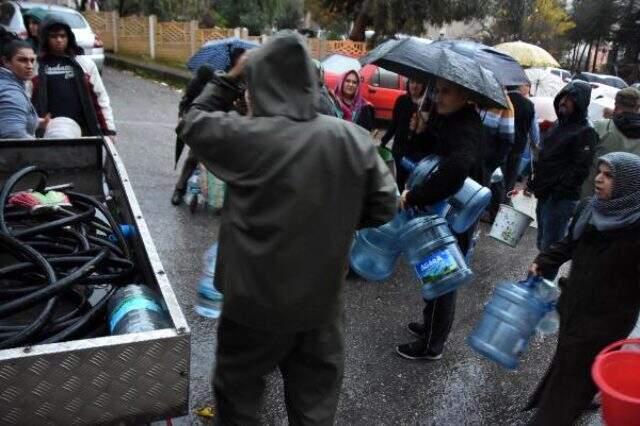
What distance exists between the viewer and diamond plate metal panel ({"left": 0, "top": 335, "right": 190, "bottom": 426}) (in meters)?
1.86

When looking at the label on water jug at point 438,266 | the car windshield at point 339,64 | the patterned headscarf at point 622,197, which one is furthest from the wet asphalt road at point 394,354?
the car windshield at point 339,64

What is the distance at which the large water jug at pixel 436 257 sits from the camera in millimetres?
3391

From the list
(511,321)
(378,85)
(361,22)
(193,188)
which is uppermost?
(361,22)

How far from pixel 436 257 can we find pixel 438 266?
2.3 inches

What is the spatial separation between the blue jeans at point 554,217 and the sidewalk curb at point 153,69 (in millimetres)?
11693

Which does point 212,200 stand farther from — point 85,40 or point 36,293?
point 85,40

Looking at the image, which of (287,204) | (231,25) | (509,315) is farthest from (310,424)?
(231,25)

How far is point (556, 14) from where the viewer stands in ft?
127

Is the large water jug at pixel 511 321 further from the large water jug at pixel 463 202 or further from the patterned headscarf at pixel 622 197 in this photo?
the patterned headscarf at pixel 622 197

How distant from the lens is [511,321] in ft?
11.3

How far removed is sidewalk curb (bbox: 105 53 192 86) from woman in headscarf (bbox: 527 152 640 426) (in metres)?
13.4

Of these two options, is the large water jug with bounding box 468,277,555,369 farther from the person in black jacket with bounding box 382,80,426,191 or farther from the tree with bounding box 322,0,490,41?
the tree with bounding box 322,0,490,41

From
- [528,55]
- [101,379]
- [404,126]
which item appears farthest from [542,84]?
[101,379]

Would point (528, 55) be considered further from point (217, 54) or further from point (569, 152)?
point (217, 54)
